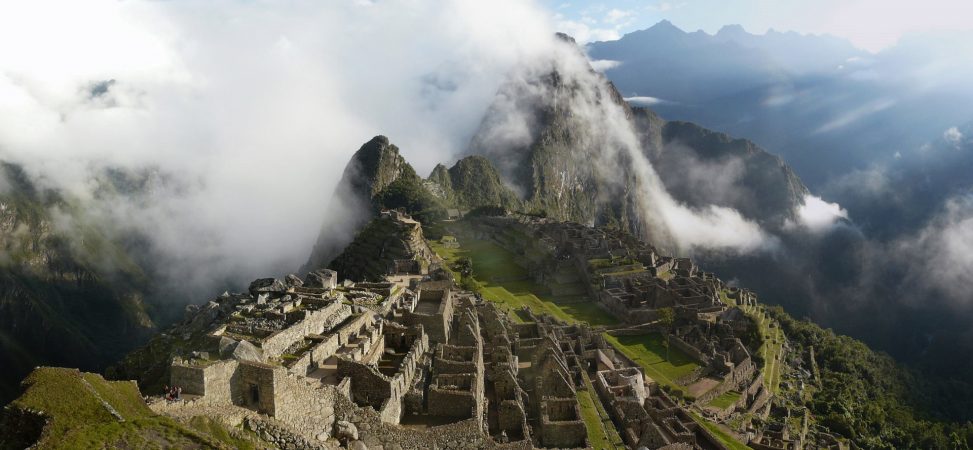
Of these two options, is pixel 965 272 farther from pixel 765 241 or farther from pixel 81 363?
pixel 81 363

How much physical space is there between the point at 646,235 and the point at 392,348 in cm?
18086

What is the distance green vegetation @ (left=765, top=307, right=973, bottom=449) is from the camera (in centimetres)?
4950

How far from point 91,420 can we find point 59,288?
112225 mm

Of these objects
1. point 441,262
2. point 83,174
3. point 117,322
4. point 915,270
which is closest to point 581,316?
point 441,262

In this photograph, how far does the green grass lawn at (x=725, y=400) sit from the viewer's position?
131ft

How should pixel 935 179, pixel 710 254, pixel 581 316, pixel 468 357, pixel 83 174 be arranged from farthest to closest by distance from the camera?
pixel 935 179 → pixel 710 254 → pixel 83 174 → pixel 581 316 → pixel 468 357

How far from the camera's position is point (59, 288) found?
103688 millimetres

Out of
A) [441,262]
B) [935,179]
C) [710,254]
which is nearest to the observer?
[441,262]

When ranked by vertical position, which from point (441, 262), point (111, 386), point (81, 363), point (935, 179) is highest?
point (935, 179)

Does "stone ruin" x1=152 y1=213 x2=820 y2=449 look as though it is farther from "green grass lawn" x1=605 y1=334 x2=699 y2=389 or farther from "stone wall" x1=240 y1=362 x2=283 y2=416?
"green grass lawn" x1=605 y1=334 x2=699 y2=389

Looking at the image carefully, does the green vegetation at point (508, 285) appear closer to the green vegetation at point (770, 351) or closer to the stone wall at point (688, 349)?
the stone wall at point (688, 349)

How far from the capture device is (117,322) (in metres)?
98.6

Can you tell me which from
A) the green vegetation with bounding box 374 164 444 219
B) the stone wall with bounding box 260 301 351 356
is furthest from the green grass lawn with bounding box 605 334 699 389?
the green vegetation with bounding box 374 164 444 219

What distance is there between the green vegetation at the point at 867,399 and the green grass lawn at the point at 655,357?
1194 centimetres
